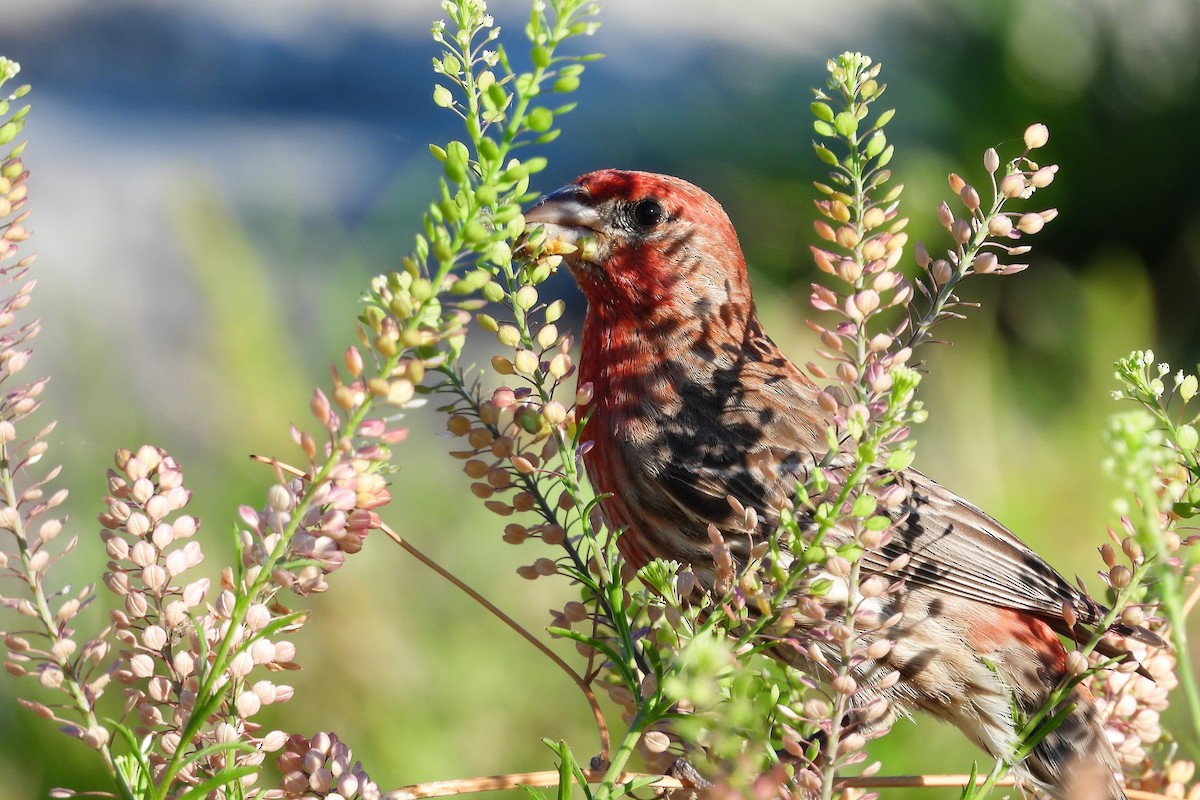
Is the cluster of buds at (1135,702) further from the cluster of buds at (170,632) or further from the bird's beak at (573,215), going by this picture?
the bird's beak at (573,215)

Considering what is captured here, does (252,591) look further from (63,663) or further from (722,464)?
(722,464)

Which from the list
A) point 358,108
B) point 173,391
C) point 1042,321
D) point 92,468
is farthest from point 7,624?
point 358,108

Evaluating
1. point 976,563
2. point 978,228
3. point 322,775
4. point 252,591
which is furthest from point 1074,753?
point 252,591

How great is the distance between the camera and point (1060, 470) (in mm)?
3484

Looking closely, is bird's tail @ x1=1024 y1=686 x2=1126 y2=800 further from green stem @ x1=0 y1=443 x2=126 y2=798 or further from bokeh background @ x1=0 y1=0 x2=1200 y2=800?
green stem @ x1=0 y1=443 x2=126 y2=798

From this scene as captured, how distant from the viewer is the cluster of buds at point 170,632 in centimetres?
78

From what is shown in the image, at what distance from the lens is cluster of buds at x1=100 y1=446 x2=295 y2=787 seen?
2.54ft

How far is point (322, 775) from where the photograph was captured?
31.7 inches

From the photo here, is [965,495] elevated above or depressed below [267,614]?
below

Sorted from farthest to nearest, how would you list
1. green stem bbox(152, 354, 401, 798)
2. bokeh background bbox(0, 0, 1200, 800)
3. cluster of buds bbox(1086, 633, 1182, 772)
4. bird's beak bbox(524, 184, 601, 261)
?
1. bokeh background bbox(0, 0, 1200, 800)
2. bird's beak bbox(524, 184, 601, 261)
3. cluster of buds bbox(1086, 633, 1182, 772)
4. green stem bbox(152, 354, 401, 798)

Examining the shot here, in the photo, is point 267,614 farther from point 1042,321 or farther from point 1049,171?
point 1042,321

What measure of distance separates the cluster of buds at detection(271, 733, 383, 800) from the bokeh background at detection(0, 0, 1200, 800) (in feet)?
4.99

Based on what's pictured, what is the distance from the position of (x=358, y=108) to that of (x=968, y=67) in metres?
3.75

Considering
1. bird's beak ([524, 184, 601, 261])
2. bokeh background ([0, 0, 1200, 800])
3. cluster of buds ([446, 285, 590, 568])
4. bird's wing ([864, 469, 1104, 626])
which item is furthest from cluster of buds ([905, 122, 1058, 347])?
bokeh background ([0, 0, 1200, 800])
